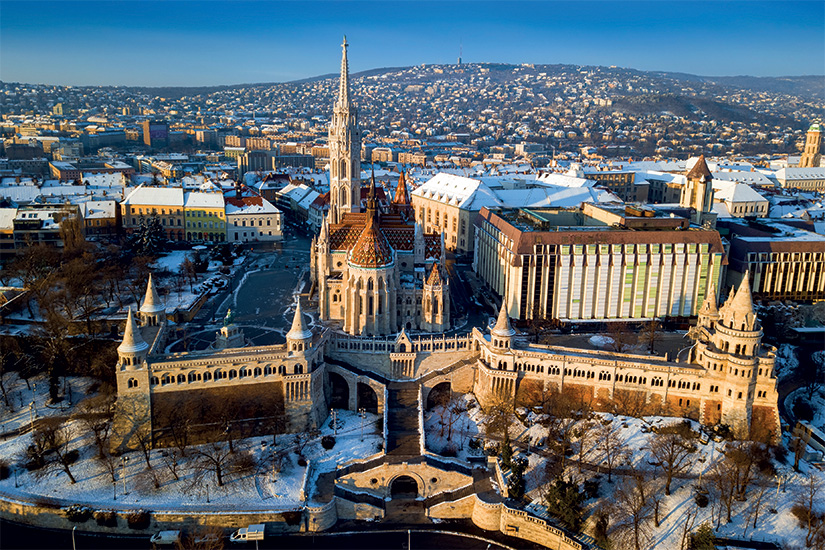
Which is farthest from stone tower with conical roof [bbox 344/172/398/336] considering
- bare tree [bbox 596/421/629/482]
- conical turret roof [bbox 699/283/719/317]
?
conical turret roof [bbox 699/283/719/317]

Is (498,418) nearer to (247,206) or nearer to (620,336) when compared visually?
(620,336)

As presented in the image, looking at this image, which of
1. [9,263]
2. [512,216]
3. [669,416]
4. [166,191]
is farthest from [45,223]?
[669,416]

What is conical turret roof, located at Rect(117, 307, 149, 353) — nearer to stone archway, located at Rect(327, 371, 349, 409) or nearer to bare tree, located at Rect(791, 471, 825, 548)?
stone archway, located at Rect(327, 371, 349, 409)

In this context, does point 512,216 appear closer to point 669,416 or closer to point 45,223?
point 669,416

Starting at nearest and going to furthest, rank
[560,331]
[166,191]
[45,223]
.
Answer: [560,331] < [45,223] < [166,191]

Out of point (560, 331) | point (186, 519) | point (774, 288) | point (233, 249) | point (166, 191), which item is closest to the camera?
point (186, 519)

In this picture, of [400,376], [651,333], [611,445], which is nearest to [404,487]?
[400,376]
